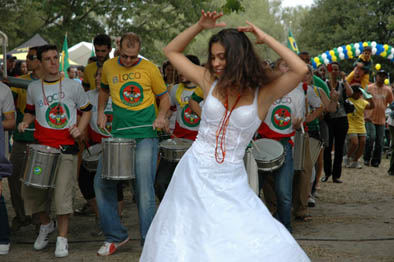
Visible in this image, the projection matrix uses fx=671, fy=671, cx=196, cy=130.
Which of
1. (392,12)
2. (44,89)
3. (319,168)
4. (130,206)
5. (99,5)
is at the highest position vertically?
(392,12)

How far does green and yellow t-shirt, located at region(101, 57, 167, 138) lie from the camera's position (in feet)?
22.1

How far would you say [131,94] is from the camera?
677 cm

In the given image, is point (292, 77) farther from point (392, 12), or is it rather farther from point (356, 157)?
point (392, 12)

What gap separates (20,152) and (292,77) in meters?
4.43

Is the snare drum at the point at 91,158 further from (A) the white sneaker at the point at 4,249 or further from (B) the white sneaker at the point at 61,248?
(A) the white sneaker at the point at 4,249

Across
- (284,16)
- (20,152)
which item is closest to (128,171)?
(20,152)

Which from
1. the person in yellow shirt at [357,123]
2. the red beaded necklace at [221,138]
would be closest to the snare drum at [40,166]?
the red beaded necklace at [221,138]

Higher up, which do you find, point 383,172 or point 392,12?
point 392,12

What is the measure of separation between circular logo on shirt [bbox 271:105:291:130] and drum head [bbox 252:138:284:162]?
35 cm

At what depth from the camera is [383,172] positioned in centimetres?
1512

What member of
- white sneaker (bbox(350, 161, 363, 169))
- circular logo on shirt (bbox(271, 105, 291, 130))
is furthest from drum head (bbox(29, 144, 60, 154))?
white sneaker (bbox(350, 161, 363, 169))

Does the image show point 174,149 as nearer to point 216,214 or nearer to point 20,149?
point 20,149

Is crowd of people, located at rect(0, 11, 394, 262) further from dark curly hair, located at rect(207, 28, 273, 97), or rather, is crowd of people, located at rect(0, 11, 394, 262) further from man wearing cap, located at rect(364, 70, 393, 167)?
man wearing cap, located at rect(364, 70, 393, 167)

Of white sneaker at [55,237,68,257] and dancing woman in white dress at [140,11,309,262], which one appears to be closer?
dancing woman in white dress at [140,11,309,262]
